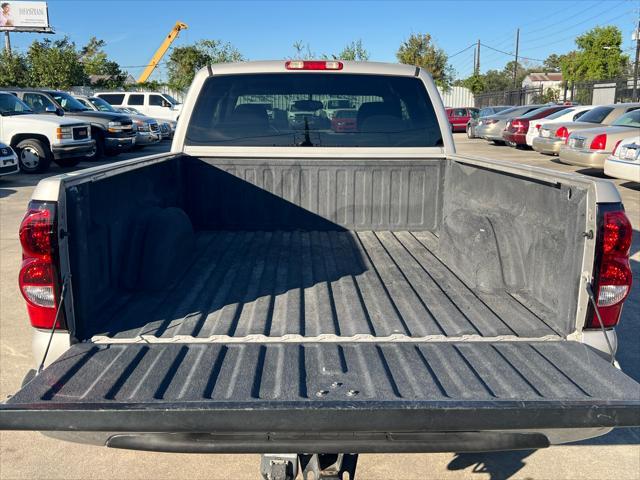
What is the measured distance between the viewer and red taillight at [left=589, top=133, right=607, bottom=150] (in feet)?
45.2

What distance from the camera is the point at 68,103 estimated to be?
59.2ft

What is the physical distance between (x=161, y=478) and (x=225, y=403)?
4.81 feet

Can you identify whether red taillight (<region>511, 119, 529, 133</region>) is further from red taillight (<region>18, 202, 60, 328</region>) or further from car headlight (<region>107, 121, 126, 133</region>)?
red taillight (<region>18, 202, 60, 328</region>)

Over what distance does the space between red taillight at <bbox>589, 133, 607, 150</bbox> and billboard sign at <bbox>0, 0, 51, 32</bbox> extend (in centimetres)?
5250

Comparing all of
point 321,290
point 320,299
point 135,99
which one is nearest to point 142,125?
point 135,99

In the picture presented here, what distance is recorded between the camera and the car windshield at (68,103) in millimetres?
17753

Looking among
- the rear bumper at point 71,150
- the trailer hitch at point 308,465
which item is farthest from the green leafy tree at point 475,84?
the trailer hitch at point 308,465

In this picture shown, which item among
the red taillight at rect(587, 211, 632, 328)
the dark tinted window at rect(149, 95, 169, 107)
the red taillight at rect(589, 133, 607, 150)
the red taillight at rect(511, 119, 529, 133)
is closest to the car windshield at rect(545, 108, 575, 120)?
the red taillight at rect(511, 119, 529, 133)

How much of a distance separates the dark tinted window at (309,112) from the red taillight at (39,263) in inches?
87.8

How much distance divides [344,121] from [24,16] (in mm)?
57985

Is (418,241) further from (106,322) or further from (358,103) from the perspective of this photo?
(106,322)

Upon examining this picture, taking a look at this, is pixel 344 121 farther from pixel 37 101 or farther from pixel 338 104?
pixel 37 101

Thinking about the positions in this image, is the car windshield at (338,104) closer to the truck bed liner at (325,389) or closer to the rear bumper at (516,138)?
the truck bed liner at (325,389)

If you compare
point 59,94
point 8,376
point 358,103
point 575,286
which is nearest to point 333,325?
point 575,286
